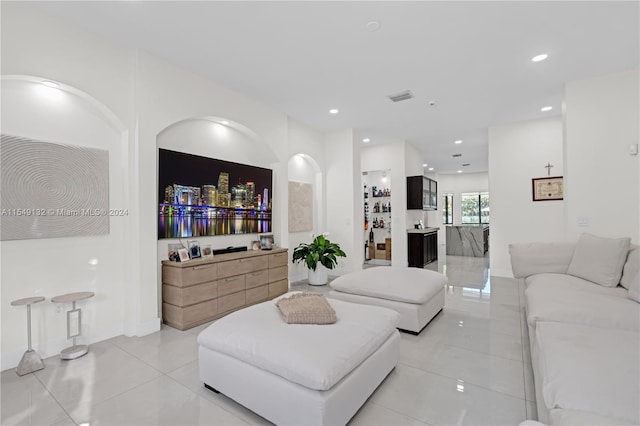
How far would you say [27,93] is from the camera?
2.63 metres

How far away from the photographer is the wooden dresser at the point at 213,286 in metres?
3.36

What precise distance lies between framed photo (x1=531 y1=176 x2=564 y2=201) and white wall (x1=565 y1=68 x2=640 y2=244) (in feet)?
5.27

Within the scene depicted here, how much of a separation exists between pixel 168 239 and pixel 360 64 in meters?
3.11

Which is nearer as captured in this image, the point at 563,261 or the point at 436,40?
the point at 436,40

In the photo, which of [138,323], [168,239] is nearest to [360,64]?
[168,239]

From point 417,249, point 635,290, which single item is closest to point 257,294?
point 635,290

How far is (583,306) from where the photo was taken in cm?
234

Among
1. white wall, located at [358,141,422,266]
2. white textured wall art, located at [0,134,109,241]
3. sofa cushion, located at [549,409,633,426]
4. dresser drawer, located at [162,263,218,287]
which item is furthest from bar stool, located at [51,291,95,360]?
white wall, located at [358,141,422,266]

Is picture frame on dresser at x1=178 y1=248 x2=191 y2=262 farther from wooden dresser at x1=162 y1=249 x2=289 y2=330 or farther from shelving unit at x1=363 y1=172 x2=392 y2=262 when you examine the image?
shelving unit at x1=363 y1=172 x2=392 y2=262

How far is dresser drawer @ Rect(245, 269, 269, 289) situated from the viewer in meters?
4.09

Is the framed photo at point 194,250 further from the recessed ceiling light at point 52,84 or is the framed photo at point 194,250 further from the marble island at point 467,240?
the marble island at point 467,240

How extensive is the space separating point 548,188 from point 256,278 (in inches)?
215

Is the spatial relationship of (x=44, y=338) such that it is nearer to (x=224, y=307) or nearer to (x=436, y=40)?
(x=224, y=307)

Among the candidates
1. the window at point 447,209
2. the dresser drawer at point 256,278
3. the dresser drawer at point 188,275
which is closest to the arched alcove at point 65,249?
the dresser drawer at point 188,275
